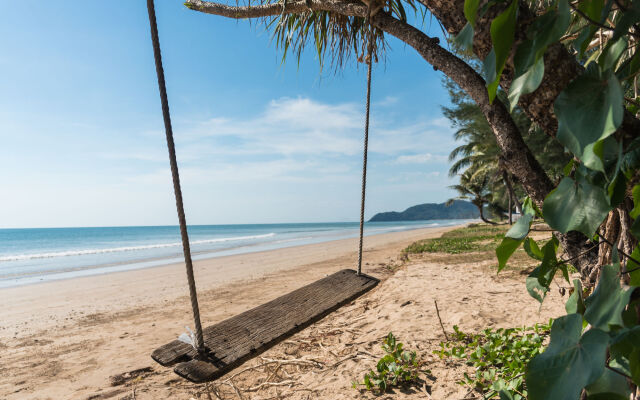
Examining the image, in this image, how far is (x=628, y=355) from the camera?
0.46m

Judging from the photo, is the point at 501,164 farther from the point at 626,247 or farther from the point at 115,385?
the point at 115,385

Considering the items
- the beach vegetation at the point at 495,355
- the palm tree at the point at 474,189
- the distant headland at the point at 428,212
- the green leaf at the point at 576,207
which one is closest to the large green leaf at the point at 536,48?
the green leaf at the point at 576,207

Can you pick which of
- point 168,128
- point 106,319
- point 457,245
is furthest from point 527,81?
point 457,245

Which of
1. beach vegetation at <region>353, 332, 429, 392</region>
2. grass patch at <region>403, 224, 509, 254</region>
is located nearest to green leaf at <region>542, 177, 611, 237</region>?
beach vegetation at <region>353, 332, 429, 392</region>

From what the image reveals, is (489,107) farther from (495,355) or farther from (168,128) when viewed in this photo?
(495,355)

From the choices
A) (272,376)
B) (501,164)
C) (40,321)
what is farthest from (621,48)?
(40,321)

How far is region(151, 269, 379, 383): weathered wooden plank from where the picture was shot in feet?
5.66

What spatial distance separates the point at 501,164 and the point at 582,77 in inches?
37.7

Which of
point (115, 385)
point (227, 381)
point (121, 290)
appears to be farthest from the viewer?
point (121, 290)

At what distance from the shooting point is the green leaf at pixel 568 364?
1.27 feet

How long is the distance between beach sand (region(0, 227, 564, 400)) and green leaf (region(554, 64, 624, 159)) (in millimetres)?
1904

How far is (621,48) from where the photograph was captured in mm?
371

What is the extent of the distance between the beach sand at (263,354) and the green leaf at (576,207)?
1.77 meters

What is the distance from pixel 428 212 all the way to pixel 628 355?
116 metres
